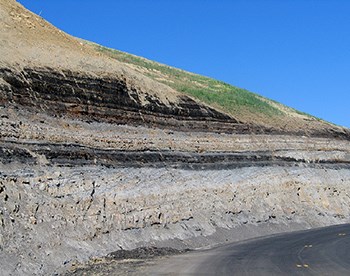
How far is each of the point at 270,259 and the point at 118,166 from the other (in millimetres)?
7487

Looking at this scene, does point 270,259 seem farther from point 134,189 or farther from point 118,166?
point 118,166

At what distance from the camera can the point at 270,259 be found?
1689 centimetres

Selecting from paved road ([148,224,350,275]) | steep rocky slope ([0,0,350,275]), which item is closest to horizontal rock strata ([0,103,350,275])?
steep rocky slope ([0,0,350,275])

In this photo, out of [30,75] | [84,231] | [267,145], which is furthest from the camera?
[267,145]

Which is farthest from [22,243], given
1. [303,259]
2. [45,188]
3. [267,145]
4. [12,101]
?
[267,145]

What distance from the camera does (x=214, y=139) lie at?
29281 mm

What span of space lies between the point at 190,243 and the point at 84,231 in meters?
5.54

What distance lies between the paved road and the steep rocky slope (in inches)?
99.6

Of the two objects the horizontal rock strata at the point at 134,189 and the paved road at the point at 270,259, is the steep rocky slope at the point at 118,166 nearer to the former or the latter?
the horizontal rock strata at the point at 134,189

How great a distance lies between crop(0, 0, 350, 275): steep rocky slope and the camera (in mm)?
17156

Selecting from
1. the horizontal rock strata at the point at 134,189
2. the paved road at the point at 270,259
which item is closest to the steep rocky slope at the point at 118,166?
the horizontal rock strata at the point at 134,189

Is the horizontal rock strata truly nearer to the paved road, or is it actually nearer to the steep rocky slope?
the steep rocky slope

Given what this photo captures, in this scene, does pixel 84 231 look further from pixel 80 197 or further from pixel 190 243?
pixel 190 243

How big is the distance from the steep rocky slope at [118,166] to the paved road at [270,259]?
2.53m
